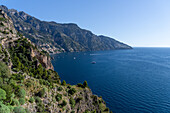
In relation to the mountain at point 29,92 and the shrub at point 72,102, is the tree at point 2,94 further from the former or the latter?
the shrub at point 72,102

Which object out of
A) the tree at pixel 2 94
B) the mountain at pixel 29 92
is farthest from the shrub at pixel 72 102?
the tree at pixel 2 94

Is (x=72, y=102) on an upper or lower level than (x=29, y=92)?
lower

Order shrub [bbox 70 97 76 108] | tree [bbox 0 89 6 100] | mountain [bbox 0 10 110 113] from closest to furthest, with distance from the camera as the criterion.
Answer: tree [bbox 0 89 6 100] < mountain [bbox 0 10 110 113] < shrub [bbox 70 97 76 108]

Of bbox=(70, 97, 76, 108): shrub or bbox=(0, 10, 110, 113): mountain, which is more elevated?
bbox=(0, 10, 110, 113): mountain

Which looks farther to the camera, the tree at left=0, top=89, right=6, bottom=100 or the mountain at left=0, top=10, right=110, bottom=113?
the mountain at left=0, top=10, right=110, bottom=113

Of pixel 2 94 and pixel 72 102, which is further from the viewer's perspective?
pixel 72 102

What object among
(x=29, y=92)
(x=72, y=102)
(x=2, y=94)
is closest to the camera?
(x=2, y=94)

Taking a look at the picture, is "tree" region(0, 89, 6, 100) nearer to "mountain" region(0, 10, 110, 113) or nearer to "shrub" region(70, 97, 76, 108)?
"mountain" region(0, 10, 110, 113)

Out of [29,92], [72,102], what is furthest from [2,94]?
[72,102]

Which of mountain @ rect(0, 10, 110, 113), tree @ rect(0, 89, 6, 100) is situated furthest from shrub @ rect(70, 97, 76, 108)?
tree @ rect(0, 89, 6, 100)

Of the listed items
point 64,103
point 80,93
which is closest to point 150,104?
point 80,93

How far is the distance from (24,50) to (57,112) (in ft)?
117

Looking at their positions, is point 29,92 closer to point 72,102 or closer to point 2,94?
point 2,94

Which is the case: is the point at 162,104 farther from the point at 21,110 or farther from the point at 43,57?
the point at 43,57
